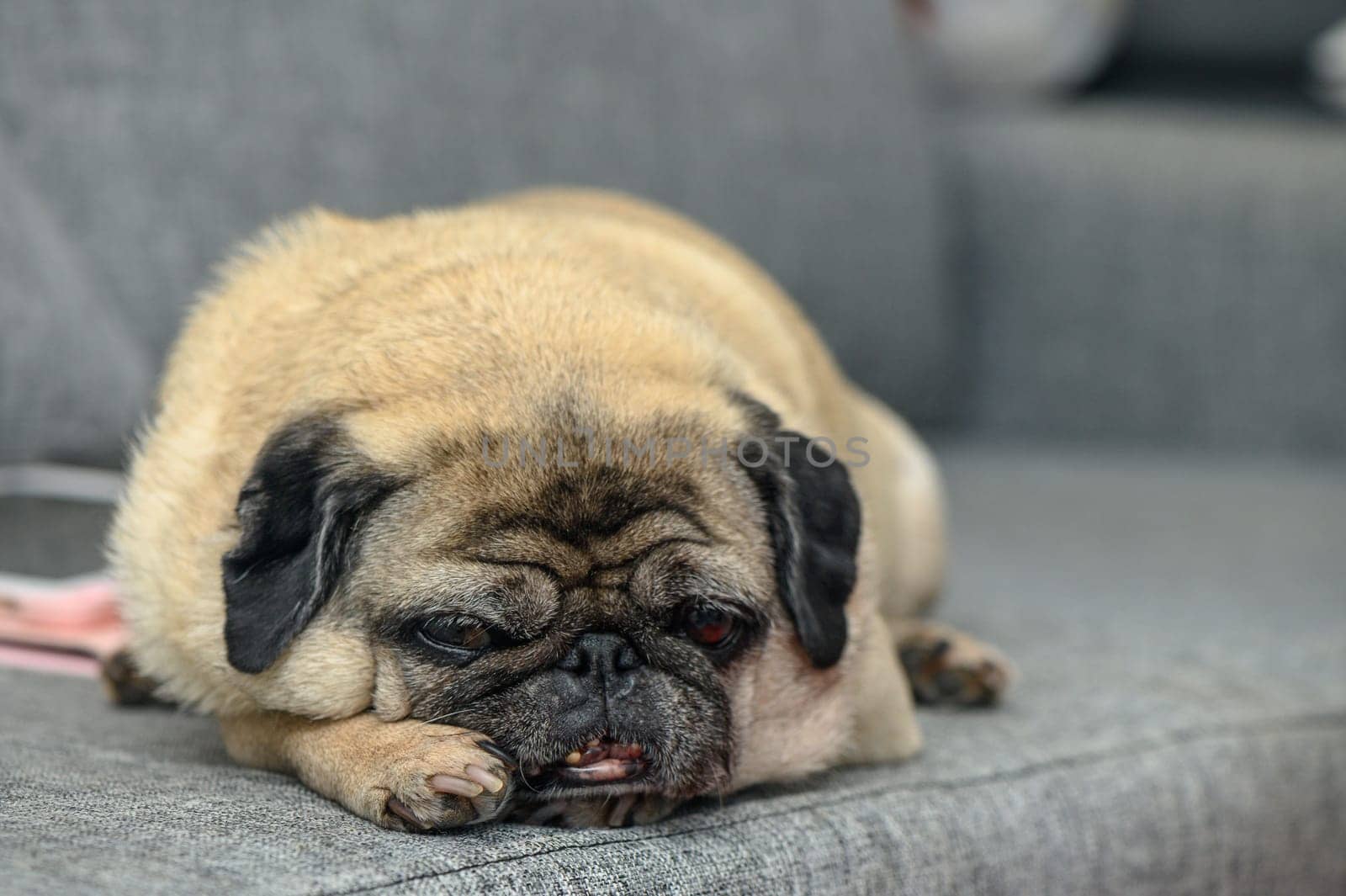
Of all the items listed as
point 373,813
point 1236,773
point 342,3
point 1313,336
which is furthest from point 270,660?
point 1313,336

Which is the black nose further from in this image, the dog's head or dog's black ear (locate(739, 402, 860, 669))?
dog's black ear (locate(739, 402, 860, 669))

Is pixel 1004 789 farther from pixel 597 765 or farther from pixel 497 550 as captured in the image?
pixel 497 550

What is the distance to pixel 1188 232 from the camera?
3.58 m

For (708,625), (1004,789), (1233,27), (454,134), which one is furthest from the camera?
(1233,27)

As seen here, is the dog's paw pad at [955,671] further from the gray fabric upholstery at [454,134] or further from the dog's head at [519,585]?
the gray fabric upholstery at [454,134]

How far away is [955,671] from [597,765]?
705mm

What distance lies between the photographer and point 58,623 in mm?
1914

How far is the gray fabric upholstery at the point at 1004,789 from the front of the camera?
1.13 meters

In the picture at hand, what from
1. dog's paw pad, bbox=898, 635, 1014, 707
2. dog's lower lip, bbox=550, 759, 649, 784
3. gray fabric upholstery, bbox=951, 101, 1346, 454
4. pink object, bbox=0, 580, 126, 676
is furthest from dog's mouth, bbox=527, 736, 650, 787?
gray fabric upholstery, bbox=951, 101, 1346, 454

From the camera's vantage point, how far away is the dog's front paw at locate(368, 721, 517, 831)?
47.8 inches

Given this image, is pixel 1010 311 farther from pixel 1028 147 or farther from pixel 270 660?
pixel 270 660

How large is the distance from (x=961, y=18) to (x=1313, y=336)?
4.12 feet

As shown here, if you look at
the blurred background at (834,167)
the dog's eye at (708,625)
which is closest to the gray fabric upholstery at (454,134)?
the blurred background at (834,167)

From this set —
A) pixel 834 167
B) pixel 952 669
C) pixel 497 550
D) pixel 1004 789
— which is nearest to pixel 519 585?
pixel 497 550
